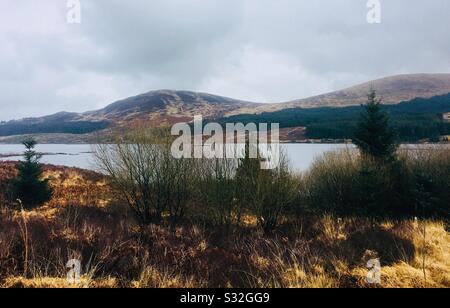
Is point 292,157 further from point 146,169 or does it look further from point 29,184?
point 29,184

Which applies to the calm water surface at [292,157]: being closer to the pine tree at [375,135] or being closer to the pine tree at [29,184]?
the pine tree at [29,184]

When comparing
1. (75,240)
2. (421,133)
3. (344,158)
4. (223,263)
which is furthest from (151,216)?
(421,133)

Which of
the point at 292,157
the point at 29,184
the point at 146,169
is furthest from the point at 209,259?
the point at 292,157

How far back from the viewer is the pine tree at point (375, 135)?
20.6 m

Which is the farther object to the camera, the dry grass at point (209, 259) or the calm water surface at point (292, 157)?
the calm water surface at point (292, 157)

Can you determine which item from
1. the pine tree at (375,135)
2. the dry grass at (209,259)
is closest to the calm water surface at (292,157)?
the pine tree at (375,135)

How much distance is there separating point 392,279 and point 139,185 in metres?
11.8

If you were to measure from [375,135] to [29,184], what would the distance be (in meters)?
21.4

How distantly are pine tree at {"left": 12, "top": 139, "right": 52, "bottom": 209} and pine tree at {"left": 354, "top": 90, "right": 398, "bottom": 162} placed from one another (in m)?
20.1

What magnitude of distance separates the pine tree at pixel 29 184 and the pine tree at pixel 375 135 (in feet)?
65.9

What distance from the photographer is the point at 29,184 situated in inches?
645

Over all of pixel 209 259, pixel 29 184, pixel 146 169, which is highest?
pixel 146 169

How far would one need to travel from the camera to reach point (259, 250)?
33.9ft

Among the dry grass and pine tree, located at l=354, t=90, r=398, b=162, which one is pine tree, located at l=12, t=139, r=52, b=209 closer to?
the dry grass
